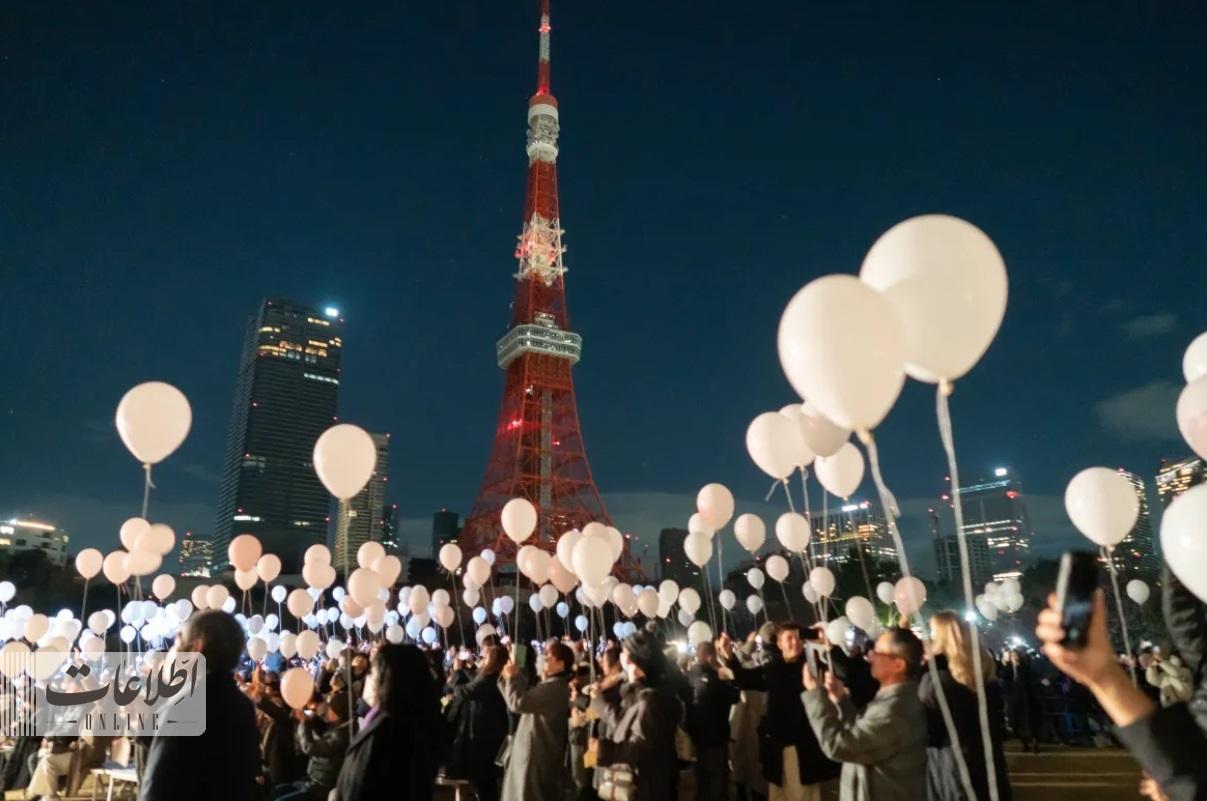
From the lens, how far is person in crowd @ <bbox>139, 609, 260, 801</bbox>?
2.75 meters

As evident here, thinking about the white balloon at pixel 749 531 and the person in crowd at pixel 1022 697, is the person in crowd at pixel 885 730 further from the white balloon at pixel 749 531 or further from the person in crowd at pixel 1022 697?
the person in crowd at pixel 1022 697

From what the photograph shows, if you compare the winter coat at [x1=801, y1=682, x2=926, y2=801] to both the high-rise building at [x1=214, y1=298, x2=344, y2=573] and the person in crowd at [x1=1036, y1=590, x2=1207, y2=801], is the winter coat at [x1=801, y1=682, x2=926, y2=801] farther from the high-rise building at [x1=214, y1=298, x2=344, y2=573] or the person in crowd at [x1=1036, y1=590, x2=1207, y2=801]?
the high-rise building at [x1=214, y1=298, x2=344, y2=573]

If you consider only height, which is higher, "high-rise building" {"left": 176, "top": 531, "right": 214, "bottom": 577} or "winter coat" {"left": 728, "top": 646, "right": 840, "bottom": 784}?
"high-rise building" {"left": 176, "top": 531, "right": 214, "bottom": 577}

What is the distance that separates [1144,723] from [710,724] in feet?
16.1

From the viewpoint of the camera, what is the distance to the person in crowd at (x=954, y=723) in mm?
3525

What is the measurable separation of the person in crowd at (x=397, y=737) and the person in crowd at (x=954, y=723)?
235 cm

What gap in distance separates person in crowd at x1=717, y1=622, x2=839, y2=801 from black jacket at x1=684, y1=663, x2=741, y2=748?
0.73 metres

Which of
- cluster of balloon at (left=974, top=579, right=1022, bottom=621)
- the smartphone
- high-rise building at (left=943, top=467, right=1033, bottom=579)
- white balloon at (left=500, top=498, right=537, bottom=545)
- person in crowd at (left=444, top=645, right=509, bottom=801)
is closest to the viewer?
the smartphone

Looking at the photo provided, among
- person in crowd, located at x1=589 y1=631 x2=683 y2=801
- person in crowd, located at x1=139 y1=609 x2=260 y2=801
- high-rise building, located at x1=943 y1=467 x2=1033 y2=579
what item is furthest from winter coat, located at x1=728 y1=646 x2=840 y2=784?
high-rise building, located at x1=943 y1=467 x2=1033 y2=579

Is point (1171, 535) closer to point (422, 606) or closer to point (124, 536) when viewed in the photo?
point (124, 536)

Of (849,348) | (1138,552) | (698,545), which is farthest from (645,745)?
(1138,552)

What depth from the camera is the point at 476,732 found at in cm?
569

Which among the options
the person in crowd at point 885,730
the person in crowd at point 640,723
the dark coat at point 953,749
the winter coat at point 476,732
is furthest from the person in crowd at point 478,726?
the dark coat at point 953,749

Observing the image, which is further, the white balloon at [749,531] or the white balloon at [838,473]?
the white balloon at [749,531]
